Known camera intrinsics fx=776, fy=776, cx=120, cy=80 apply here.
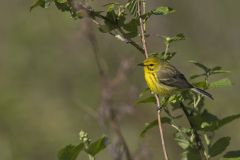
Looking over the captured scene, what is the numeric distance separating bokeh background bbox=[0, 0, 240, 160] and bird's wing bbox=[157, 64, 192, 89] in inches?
28.6

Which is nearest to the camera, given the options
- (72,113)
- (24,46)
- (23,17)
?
(72,113)

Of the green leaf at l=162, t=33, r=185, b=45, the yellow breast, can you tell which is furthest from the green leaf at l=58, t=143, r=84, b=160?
the yellow breast

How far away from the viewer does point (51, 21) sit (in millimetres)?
8461

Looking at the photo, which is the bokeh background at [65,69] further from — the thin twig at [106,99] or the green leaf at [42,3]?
the thin twig at [106,99]

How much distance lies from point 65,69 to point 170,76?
3292 millimetres

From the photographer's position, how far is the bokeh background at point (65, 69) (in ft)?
22.7

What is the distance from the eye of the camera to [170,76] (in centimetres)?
526

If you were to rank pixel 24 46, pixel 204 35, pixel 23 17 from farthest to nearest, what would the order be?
pixel 204 35 → pixel 23 17 → pixel 24 46

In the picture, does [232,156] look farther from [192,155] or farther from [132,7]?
[132,7]

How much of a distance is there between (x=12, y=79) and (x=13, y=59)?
0.79 ft

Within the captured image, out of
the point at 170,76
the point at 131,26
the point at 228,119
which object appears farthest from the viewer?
the point at 170,76

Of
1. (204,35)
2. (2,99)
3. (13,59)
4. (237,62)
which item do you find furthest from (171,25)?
(2,99)

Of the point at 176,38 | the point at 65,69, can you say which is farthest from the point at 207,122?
the point at 65,69

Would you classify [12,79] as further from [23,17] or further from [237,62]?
[237,62]
